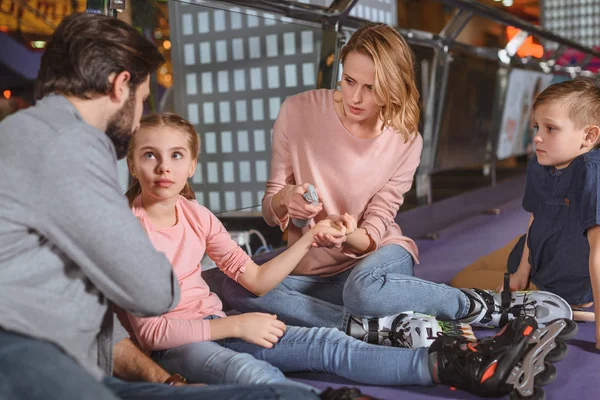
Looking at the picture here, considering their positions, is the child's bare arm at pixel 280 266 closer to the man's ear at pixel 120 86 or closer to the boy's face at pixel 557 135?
the man's ear at pixel 120 86

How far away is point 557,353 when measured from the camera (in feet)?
5.61

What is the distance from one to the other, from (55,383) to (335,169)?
1.28 m

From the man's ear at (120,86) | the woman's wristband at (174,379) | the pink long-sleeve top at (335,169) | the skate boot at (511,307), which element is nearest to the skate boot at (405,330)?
the skate boot at (511,307)

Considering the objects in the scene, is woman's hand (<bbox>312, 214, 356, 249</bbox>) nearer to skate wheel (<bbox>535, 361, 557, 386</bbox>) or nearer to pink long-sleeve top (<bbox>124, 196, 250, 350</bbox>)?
pink long-sleeve top (<bbox>124, 196, 250, 350</bbox>)

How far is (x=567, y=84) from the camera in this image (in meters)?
2.31

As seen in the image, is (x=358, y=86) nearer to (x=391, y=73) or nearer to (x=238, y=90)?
(x=391, y=73)

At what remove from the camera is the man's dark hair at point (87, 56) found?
4.37 ft

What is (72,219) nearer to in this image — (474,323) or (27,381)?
(27,381)

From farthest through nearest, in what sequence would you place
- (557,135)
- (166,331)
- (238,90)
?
(238,90), (557,135), (166,331)

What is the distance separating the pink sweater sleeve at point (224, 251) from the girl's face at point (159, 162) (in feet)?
0.57

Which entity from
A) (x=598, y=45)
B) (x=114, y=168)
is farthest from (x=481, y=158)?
(x=598, y=45)

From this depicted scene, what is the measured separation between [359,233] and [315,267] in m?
0.21

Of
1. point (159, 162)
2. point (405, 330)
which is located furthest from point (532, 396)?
point (159, 162)

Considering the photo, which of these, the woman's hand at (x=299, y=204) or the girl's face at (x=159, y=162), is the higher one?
the girl's face at (x=159, y=162)
